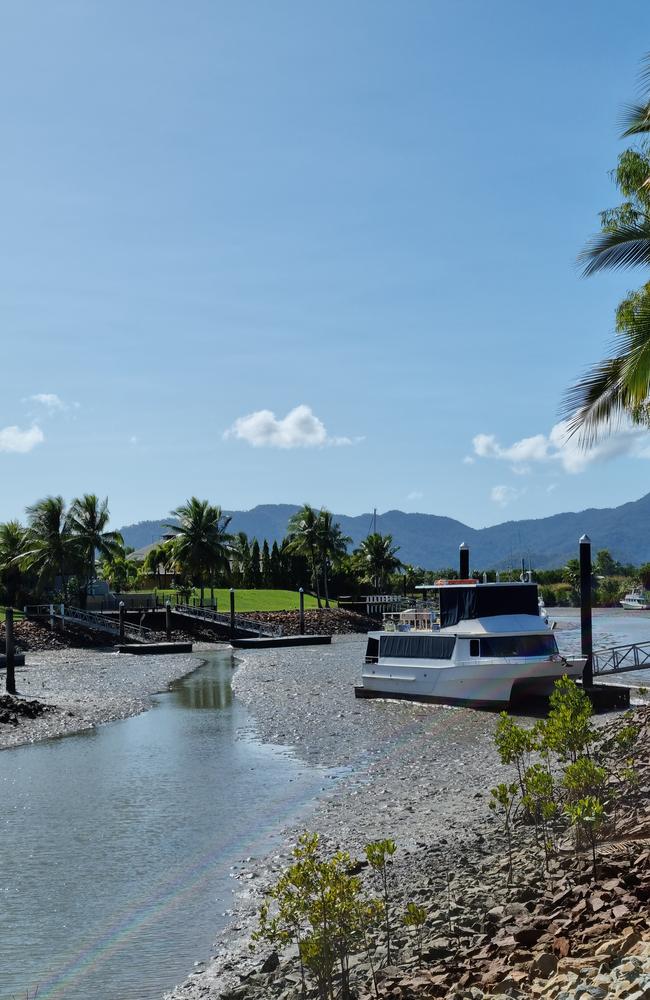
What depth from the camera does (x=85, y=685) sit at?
4278 cm

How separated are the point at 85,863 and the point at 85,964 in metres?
3.84

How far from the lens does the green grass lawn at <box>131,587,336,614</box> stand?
91125 mm

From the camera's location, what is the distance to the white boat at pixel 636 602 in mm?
142125

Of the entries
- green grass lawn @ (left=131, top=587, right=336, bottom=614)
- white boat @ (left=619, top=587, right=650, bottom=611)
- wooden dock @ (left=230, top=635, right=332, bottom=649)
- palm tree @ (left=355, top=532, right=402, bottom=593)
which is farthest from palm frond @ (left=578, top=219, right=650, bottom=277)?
white boat @ (left=619, top=587, right=650, bottom=611)

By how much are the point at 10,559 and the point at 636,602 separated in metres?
102

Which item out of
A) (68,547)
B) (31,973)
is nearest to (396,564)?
(68,547)

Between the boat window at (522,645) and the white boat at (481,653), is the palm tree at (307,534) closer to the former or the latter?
the white boat at (481,653)

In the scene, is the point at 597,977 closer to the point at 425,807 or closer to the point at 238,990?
the point at 238,990

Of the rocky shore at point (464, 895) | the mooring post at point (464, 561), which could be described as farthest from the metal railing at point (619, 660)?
the rocky shore at point (464, 895)

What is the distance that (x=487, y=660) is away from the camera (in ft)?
104

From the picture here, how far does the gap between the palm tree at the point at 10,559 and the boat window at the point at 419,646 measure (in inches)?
1997

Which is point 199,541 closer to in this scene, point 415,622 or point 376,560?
point 376,560

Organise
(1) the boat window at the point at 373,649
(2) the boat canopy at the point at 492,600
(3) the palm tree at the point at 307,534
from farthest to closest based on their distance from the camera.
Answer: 1. (3) the palm tree at the point at 307,534
2. (1) the boat window at the point at 373,649
3. (2) the boat canopy at the point at 492,600

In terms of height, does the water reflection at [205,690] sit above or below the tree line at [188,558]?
below
